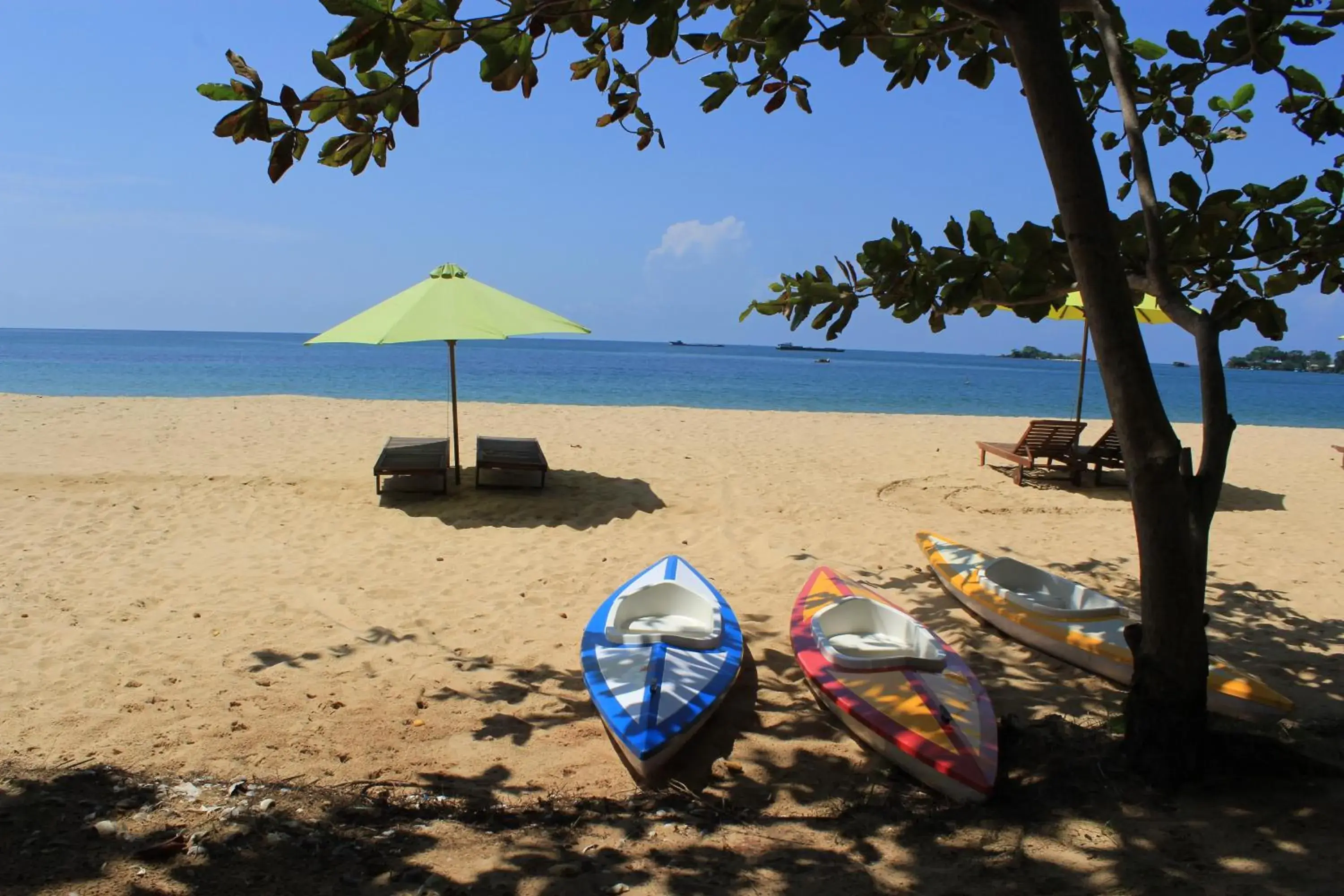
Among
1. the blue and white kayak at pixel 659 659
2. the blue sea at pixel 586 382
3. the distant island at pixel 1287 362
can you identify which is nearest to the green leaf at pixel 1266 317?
the blue and white kayak at pixel 659 659

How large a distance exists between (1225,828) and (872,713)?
4.50 ft

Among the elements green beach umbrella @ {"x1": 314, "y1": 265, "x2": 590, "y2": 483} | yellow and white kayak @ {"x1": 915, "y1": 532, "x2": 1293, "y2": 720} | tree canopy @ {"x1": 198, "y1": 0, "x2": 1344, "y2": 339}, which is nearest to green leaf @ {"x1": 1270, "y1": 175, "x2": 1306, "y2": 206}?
tree canopy @ {"x1": 198, "y1": 0, "x2": 1344, "y2": 339}

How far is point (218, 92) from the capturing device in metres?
2.55

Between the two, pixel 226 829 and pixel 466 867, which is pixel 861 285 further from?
pixel 226 829

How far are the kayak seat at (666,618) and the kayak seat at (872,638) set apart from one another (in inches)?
24.5

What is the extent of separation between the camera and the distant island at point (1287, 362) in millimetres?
117750

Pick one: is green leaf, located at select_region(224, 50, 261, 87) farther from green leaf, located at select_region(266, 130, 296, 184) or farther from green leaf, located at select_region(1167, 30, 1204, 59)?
green leaf, located at select_region(1167, 30, 1204, 59)

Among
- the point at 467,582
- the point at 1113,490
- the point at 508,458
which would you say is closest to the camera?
the point at 467,582

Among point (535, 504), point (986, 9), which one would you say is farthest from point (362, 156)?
point (535, 504)

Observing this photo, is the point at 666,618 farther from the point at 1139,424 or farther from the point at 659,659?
the point at 1139,424

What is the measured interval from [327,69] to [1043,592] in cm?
527

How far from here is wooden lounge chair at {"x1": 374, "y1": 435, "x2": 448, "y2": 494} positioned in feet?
28.0

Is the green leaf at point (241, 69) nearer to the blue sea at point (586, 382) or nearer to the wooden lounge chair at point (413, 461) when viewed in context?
the wooden lounge chair at point (413, 461)

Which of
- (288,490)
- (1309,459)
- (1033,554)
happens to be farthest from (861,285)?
(1309,459)
